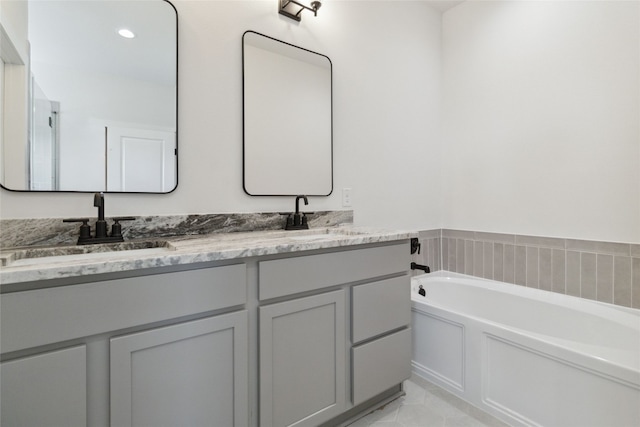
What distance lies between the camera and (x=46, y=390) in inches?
31.7

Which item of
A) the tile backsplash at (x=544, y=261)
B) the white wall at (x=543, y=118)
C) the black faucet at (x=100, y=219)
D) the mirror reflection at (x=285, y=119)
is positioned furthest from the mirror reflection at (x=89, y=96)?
the white wall at (x=543, y=118)

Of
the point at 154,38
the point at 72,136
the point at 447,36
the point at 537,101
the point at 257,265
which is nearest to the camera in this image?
Answer: the point at 257,265

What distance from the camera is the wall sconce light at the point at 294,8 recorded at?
1761mm

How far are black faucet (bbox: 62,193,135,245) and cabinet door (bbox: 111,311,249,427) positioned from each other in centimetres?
52

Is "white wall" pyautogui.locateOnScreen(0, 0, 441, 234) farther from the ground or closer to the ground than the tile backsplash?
farther from the ground

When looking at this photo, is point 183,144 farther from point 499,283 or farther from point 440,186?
point 499,283

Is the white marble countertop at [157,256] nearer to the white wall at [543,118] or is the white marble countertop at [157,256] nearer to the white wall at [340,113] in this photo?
the white wall at [340,113]

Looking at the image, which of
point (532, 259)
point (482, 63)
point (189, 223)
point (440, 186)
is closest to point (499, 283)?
point (532, 259)

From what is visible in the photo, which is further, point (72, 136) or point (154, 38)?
point (154, 38)

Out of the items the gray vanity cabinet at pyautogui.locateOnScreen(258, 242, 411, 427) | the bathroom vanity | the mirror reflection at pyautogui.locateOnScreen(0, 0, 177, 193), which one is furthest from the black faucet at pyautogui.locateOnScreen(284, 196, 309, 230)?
the mirror reflection at pyautogui.locateOnScreen(0, 0, 177, 193)

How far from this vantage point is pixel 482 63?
2.38m

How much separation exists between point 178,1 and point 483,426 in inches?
99.9

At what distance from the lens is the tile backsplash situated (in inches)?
69.4

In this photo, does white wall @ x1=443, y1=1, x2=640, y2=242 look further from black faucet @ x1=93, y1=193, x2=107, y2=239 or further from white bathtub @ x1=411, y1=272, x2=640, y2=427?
black faucet @ x1=93, y1=193, x2=107, y2=239
